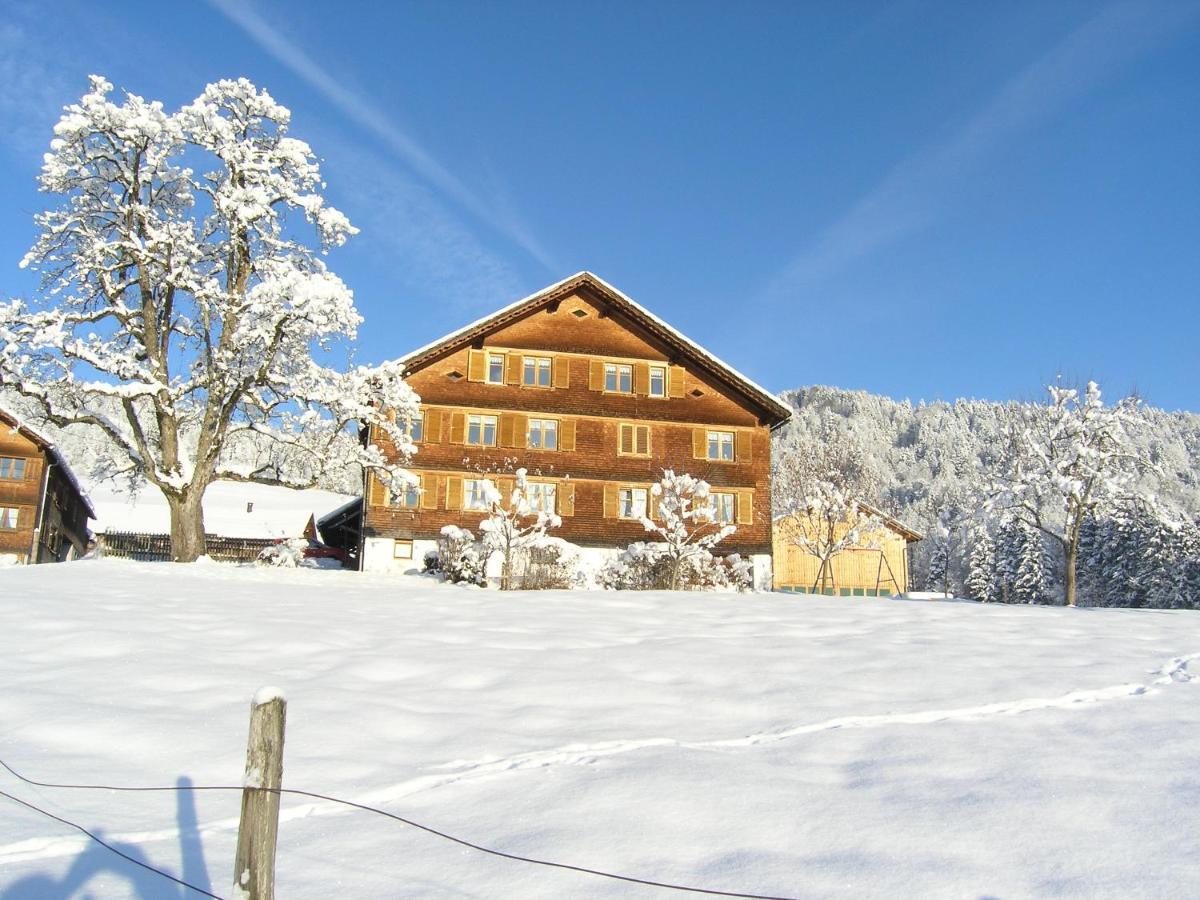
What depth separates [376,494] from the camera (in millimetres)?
33625

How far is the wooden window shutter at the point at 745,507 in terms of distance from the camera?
36.4 m

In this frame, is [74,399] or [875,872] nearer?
[875,872]

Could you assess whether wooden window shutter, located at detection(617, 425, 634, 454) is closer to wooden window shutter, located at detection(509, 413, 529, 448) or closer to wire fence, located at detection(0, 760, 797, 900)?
wooden window shutter, located at detection(509, 413, 529, 448)

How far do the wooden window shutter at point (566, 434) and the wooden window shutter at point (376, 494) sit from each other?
274 inches

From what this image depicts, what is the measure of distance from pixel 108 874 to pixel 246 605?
40.0 ft

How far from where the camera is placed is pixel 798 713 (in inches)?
380

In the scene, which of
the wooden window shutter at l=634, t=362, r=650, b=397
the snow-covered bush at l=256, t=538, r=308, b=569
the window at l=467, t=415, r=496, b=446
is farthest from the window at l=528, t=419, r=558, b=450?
the snow-covered bush at l=256, t=538, r=308, b=569

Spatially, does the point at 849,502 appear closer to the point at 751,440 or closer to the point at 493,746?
the point at 751,440

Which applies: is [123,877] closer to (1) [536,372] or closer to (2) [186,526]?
(2) [186,526]

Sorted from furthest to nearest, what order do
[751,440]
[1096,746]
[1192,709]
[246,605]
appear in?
[751,440], [246,605], [1192,709], [1096,746]

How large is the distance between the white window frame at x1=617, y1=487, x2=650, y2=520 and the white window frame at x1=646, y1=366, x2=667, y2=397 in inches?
157

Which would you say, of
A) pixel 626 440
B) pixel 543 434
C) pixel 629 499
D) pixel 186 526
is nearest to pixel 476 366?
pixel 543 434

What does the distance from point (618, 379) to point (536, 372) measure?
335 cm

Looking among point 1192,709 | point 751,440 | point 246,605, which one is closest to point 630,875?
point 1192,709
